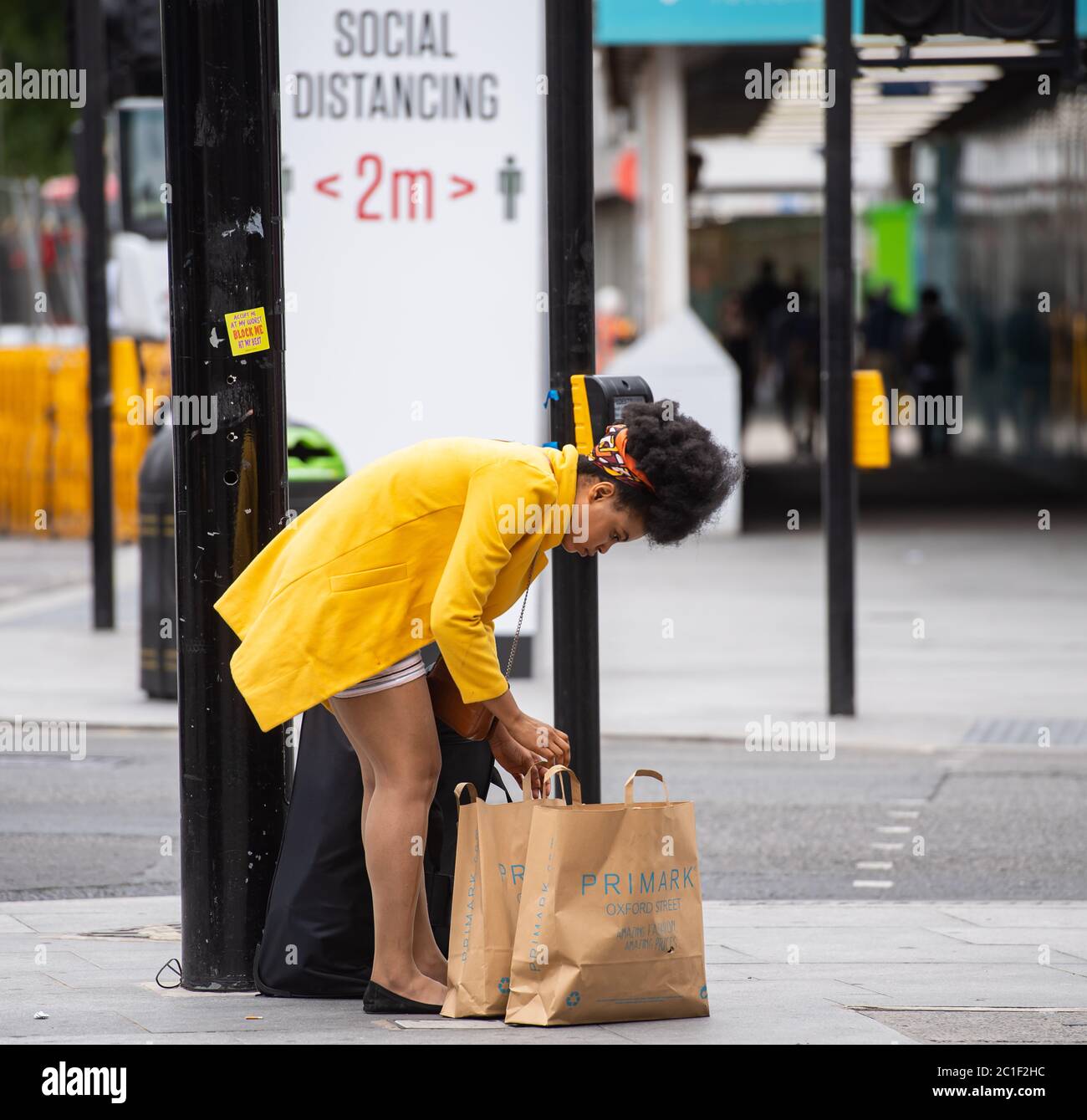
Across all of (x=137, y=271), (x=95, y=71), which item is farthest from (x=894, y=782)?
(x=137, y=271)

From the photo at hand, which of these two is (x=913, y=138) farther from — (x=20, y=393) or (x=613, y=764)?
(x=613, y=764)

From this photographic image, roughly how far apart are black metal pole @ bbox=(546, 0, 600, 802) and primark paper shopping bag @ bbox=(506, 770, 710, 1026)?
3.28 feet

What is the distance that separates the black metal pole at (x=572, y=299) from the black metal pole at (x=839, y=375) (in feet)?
14.5

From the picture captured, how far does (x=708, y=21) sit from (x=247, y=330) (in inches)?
540

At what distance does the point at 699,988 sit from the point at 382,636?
3.57 feet

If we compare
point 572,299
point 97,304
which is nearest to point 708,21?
point 97,304

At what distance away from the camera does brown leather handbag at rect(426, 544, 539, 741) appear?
508 cm

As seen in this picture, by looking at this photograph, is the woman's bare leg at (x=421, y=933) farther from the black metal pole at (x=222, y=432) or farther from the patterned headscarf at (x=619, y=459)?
the patterned headscarf at (x=619, y=459)

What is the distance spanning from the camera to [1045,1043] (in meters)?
4.83

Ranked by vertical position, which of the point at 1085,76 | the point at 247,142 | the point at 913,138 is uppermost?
the point at 913,138

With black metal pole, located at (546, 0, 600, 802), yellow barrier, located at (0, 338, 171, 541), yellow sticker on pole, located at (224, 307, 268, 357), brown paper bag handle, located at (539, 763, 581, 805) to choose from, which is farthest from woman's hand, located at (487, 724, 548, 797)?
yellow barrier, located at (0, 338, 171, 541)

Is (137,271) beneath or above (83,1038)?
above

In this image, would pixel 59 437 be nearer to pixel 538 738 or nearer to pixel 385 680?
pixel 385 680

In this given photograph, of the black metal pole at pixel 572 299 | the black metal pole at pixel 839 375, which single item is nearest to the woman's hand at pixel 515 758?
the black metal pole at pixel 572 299
